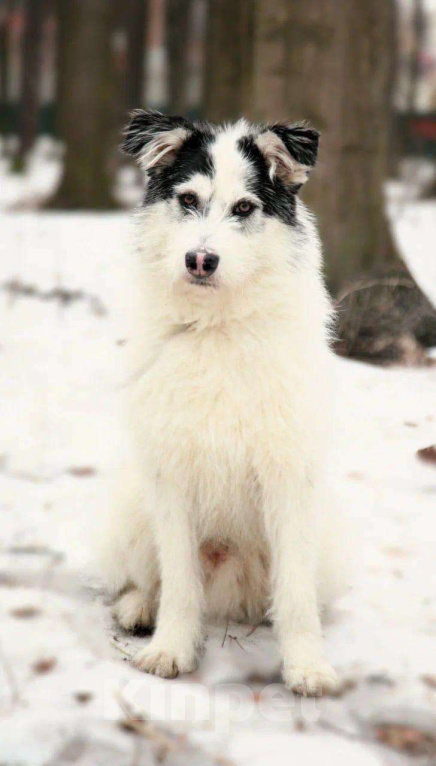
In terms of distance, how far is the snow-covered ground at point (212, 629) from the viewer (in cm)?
247

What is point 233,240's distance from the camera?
2830 millimetres

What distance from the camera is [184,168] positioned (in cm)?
300

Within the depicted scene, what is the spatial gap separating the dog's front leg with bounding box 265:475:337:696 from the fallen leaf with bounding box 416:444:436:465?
61.0 inches

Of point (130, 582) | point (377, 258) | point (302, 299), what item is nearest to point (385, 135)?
point (377, 258)

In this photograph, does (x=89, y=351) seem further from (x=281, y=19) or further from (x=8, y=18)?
(x=8, y=18)

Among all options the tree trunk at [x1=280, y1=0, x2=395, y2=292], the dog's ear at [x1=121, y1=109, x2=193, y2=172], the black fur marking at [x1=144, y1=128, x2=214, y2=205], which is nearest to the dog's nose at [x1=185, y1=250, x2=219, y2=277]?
the black fur marking at [x1=144, y1=128, x2=214, y2=205]

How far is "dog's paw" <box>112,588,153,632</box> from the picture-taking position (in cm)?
323

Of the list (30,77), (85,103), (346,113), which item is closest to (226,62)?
(85,103)

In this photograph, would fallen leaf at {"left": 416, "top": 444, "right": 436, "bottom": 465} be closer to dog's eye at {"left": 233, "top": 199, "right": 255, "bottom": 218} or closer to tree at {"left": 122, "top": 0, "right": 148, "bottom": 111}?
dog's eye at {"left": 233, "top": 199, "right": 255, "bottom": 218}

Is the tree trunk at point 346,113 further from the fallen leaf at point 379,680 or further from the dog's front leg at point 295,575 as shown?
the fallen leaf at point 379,680

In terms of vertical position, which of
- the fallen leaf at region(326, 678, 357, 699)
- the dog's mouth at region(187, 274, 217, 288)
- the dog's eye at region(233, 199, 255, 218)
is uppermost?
the dog's eye at region(233, 199, 255, 218)

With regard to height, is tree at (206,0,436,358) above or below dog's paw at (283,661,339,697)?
above

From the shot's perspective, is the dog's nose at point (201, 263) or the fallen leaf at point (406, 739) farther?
the dog's nose at point (201, 263)

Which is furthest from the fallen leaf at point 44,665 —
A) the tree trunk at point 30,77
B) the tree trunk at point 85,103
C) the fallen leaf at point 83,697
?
the tree trunk at point 30,77
